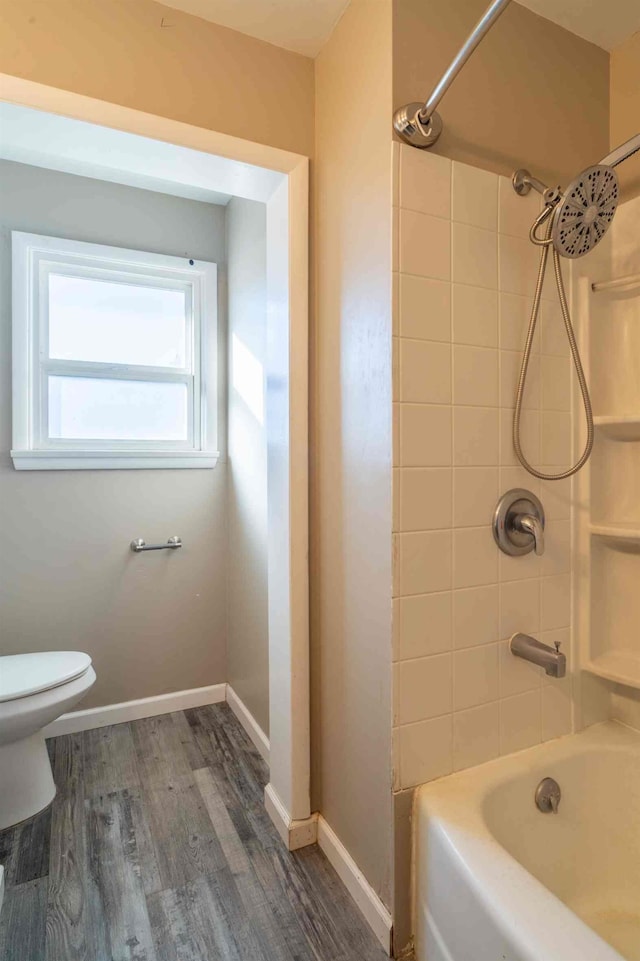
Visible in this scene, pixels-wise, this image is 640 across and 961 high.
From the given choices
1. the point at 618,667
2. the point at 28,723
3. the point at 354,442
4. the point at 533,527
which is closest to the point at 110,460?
the point at 28,723

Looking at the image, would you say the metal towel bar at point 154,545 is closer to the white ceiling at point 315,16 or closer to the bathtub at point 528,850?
the bathtub at point 528,850

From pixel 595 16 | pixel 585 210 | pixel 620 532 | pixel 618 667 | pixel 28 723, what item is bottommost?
pixel 28 723

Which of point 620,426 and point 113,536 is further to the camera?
point 113,536

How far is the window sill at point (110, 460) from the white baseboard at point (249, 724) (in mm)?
1108

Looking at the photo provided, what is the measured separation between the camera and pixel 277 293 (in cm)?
151

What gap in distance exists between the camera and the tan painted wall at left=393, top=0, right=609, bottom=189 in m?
1.14

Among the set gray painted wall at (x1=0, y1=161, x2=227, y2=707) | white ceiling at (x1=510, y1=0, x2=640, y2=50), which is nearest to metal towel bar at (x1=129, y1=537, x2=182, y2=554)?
gray painted wall at (x1=0, y1=161, x2=227, y2=707)

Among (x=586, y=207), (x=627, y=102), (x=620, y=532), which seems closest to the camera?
(x=586, y=207)

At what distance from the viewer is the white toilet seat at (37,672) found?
5.18ft

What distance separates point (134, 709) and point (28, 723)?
70 cm

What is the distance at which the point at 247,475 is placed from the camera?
2.15m

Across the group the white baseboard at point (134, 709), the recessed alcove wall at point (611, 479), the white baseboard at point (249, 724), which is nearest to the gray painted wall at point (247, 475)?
the white baseboard at point (249, 724)

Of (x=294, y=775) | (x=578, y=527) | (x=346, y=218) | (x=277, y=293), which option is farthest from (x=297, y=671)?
(x=346, y=218)

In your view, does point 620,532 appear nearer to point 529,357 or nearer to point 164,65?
point 529,357
